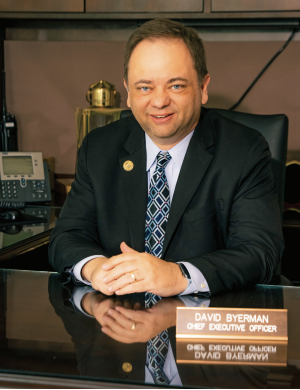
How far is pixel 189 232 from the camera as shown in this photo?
1.48m

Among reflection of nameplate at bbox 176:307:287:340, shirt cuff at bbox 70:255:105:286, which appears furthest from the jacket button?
shirt cuff at bbox 70:255:105:286

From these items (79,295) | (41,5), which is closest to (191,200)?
(79,295)

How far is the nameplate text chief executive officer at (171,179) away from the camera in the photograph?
55.6 inches

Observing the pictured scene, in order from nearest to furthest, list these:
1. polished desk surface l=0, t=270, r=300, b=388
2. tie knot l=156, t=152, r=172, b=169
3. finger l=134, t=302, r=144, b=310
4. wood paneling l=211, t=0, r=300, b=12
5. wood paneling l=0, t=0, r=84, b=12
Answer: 1. polished desk surface l=0, t=270, r=300, b=388
2. finger l=134, t=302, r=144, b=310
3. tie knot l=156, t=152, r=172, b=169
4. wood paneling l=211, t=0, r=300, b=12
5. wood paneling l=0, t=0, r=84, b=12

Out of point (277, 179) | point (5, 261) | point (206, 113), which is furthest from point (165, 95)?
point (5, 261)

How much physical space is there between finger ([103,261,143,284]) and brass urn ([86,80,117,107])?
64.0 inches

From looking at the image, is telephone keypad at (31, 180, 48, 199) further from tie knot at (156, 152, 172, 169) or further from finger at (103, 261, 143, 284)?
finger at (103, 261, 143, 284)

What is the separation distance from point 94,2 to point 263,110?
1.16 meters

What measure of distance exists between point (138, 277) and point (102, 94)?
169 centimetres

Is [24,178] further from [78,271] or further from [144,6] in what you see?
[78,271]

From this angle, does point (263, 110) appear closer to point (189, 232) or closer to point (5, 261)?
point (189, 232)

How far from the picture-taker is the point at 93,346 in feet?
2.52

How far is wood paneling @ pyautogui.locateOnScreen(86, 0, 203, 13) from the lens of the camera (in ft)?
7.64

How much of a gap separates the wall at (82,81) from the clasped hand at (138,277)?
1.79 m
